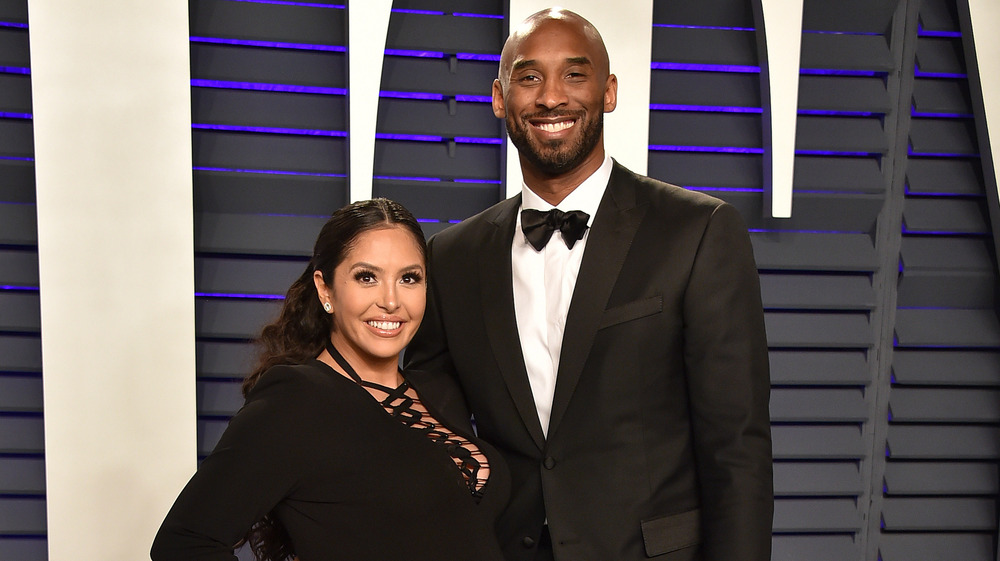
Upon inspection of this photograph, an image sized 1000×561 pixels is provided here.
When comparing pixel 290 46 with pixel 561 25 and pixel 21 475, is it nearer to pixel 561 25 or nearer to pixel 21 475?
pixel 561 25

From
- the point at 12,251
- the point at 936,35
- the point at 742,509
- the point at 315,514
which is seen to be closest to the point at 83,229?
the point at 12,251

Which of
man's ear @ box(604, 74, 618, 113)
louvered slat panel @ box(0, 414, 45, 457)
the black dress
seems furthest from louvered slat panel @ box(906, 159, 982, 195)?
louvered slat panel @ box(0, 414, 45, 457)

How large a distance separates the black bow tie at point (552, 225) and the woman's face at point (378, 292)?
0.25m

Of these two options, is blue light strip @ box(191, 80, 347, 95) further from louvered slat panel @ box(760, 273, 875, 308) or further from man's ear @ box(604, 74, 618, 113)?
louvered slat panel @ box(760, 273, 875, 308)

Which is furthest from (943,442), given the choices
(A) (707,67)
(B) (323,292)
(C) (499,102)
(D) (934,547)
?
(B) (323,292)

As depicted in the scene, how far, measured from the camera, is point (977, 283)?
2.95 meters

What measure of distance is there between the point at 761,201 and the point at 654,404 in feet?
4.71

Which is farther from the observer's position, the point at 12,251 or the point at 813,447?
the point at 813,447

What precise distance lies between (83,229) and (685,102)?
1931 millimetres

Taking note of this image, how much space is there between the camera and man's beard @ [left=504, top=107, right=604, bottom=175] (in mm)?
1694

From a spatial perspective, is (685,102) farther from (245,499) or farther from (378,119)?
(245,499)

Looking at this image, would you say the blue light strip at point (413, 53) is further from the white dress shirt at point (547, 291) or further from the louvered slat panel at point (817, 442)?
the louvered slat panel at point (817, 442)

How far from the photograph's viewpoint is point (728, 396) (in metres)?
Result: 1.56

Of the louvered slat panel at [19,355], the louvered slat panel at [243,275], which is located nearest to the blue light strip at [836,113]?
the louvered slat panel at [243,275]
